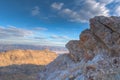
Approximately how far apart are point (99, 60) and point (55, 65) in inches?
485

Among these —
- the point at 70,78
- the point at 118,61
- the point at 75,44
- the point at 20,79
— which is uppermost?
the point at 75,44

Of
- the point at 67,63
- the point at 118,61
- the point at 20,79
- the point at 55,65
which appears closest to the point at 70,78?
the point at 118,61

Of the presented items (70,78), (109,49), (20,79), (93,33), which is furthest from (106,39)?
(20,79)

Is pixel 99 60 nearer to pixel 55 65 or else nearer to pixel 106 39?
pixel 106 39

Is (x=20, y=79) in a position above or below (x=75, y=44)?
below

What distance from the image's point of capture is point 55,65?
94.9ft

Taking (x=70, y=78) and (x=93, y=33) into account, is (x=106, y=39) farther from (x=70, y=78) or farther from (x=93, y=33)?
(x=70, y=78)

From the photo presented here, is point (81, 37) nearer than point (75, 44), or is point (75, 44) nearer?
point (81, 37)

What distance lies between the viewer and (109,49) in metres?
18.3

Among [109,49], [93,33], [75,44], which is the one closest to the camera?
[109,49]

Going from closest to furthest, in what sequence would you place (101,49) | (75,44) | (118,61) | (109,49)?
(118,61) → (109,49) → (101,49) → (75,44)

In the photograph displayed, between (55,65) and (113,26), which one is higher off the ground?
(113,26)

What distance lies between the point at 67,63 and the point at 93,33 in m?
7.25

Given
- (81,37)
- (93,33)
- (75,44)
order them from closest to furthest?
1. (93,33)
2. (81,37)
3. (75,44)
